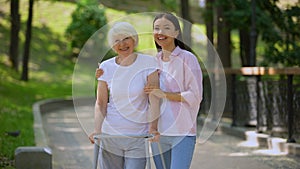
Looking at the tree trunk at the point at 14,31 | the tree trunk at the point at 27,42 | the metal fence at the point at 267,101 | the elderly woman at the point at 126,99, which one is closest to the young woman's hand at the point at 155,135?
the elderly woman at the point at 126,99

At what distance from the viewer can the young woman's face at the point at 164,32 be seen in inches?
232

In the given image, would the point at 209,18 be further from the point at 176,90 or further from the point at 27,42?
the point at 176,90

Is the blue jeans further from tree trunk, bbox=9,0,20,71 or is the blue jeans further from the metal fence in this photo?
tree trunk, bbox=9,0,20,71

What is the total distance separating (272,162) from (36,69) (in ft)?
98.7

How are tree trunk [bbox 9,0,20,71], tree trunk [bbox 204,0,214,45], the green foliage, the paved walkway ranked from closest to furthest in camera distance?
the paved walkway
tree trunk [bbox 204,0,214,45]
tree trunk [bbox 9,0,20,71]
the green foliage

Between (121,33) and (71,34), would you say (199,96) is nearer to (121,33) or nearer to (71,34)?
(121,33)

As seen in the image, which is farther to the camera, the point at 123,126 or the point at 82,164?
the point at 82,164

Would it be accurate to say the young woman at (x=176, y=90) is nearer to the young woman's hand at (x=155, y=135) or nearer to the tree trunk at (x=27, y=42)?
the young woman's hand at (x=155, y=135)

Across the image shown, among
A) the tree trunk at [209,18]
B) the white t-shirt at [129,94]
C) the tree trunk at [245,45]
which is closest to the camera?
the white t-shirt at [129,94]

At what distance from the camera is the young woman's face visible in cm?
590

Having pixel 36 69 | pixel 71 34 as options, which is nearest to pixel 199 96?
pixel 36 69

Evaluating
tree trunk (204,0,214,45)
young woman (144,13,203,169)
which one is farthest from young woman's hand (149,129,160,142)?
tree trunk (204,0,214,45)

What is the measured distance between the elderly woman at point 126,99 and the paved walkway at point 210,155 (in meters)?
2.86

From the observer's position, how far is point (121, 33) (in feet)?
18.8
